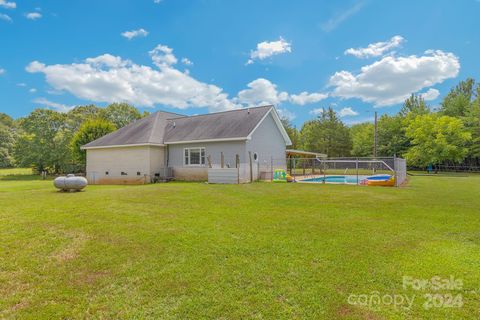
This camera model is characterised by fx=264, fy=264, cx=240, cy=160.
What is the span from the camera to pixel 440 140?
27953mm

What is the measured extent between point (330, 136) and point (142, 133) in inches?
1281

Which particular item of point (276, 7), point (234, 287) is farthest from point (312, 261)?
point (276, 7)

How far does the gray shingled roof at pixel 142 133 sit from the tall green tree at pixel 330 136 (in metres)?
28.1

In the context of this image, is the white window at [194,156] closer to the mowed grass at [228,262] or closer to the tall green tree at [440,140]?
the mowed grass at [228,262]

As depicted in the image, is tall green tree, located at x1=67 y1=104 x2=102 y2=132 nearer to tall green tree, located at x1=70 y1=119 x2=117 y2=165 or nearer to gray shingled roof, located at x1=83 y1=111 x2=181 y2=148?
tall green tree, located at x1=70 y1=119 x2=117 y2=165

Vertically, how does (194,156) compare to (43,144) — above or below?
below

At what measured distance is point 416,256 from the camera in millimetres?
4047

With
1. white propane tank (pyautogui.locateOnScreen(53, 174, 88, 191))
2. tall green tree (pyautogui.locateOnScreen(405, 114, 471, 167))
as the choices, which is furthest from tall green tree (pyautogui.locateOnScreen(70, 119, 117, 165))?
tall green tree (pyautogui.locateOnScreen(405, 114, 471, 167))

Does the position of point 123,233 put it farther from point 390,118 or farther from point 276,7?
point 390,118

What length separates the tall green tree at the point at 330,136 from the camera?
43.7 meters

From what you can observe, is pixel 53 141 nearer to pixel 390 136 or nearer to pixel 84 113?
pixel 84 113

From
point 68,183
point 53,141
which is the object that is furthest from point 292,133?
point 68,183

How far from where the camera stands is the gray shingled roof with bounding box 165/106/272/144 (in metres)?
17.5

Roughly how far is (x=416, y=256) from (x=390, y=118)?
4391 cm
